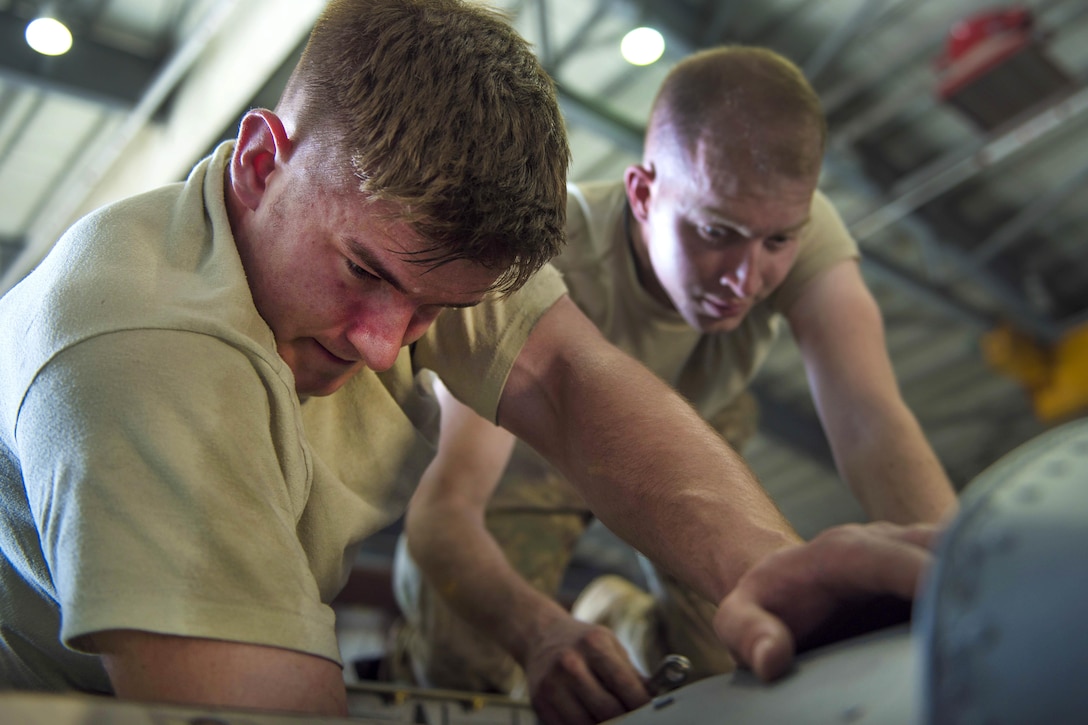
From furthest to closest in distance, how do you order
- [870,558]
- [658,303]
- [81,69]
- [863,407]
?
[81,69]
[658,303]
[863,407]
[870,558]

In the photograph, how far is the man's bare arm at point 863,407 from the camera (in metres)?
1.60

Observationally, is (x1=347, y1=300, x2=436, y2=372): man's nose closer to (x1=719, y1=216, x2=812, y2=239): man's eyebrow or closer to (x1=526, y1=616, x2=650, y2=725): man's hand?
(x1=526, y1=616, x2=650, y2=725): man's hand

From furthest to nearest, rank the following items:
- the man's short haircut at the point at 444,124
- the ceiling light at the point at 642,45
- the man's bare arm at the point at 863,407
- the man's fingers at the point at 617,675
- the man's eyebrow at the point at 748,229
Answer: the ceiling light at the point at 642,45 → the man's eyebrow at the point at 748,229 → the man's bare arm at the point at 863,407 → the man's fingers at the point at 617,675 → the man's short haircut at the point at 444,124

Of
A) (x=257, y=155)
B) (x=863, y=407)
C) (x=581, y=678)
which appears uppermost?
(x=257, y=155)

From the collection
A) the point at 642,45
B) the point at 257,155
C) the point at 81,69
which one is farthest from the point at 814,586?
the point at 81,69

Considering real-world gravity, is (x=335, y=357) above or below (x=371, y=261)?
below

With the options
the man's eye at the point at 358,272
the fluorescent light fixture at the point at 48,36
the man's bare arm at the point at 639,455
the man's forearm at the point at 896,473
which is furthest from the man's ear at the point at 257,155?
the fluorescent light fixture at the point at 48,36

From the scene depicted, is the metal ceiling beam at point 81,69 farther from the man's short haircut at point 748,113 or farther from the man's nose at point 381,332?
the man's nose at point 381,332

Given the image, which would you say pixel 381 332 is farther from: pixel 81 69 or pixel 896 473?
pixel 81 69

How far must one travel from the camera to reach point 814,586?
742mm

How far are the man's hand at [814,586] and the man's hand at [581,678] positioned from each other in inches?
17.9

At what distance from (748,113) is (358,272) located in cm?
104

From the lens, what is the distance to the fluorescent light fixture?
3318 mm

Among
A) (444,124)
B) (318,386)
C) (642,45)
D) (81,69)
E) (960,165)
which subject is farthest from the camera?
(960,165)
